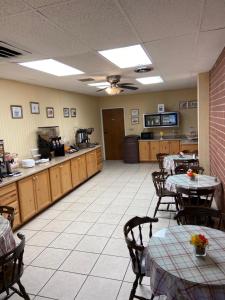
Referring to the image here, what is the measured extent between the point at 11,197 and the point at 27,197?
38cm

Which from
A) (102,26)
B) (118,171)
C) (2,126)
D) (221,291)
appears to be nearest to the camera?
(221,291)

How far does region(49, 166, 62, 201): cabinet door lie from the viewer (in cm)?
454

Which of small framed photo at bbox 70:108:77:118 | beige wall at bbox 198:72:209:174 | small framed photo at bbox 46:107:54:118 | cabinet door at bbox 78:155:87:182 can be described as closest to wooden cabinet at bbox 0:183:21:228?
cabinet door at bbox 78:155:87:182

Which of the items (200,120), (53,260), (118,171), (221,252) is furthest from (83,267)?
(118,171)

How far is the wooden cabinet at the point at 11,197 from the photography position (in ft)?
10.9

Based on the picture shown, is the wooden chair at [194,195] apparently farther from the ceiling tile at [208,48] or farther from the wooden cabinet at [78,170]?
the wooden cabinet at [78,170]

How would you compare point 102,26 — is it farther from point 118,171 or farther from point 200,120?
point 118,171

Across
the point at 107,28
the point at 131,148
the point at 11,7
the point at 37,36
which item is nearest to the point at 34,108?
the point at 37,36

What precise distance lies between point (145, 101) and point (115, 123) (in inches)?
55.6

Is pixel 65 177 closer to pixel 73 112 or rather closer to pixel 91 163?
pixel 91 163

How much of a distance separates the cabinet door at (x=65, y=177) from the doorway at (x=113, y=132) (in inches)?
156

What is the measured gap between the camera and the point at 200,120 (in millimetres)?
4914

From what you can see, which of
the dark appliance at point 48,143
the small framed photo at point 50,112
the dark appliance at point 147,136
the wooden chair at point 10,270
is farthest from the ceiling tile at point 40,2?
the dark appliance at point 147,136

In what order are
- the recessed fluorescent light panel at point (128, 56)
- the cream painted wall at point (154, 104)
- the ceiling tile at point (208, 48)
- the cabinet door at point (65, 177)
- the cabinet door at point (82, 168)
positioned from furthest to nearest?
1. the cream painted wall at point (154, 104)
2. the cabinet door at point (82, 168)
3. the cabinet door at point (65, 177)
4. the recessed fluorescent light panel at point (128, 56)
5. the ceiling tile at point (208, 48)
